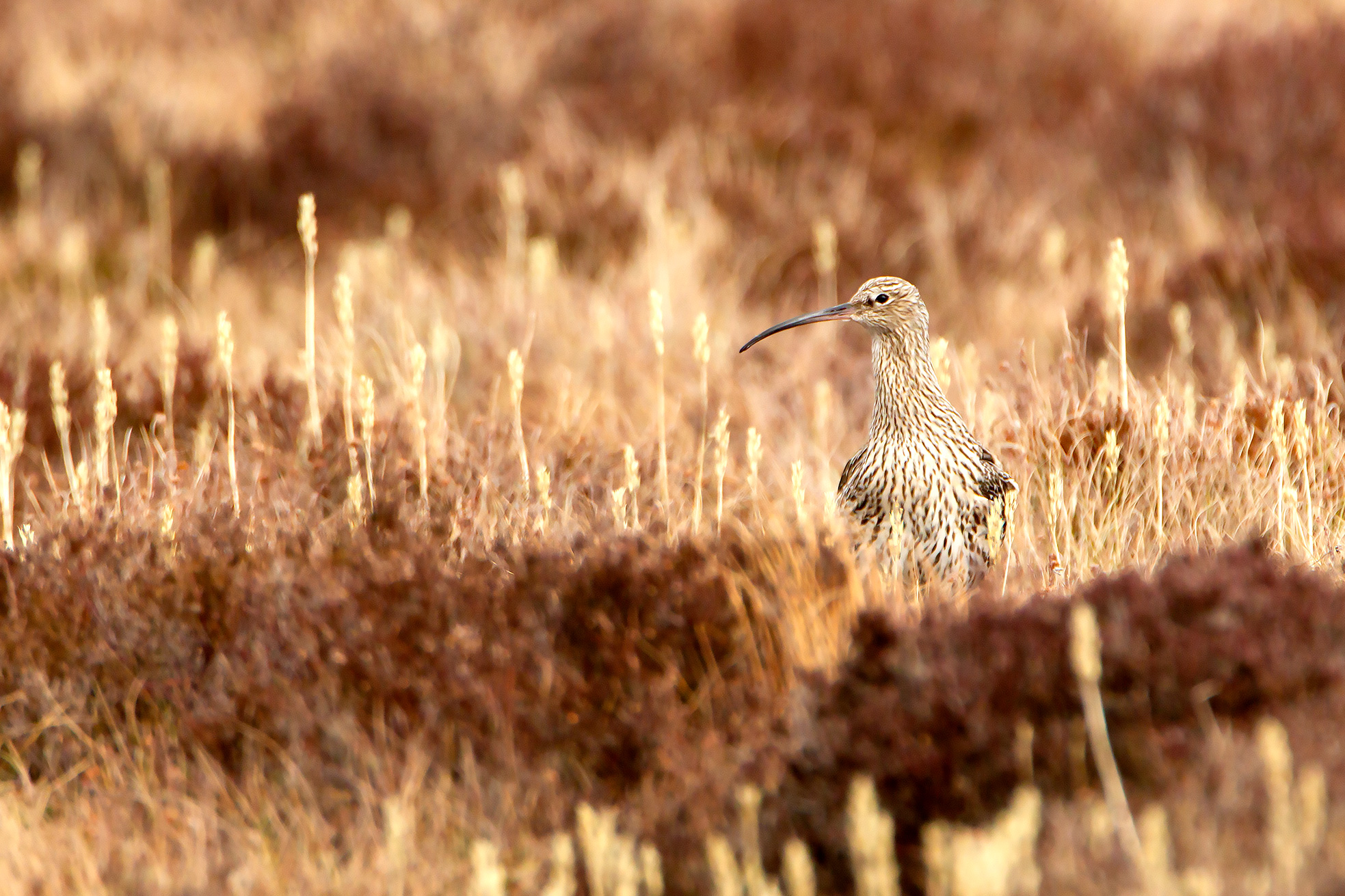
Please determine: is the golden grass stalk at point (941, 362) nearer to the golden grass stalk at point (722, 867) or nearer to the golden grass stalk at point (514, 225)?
the golden grass stalk at point (722, 867)

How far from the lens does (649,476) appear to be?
15.3 feet

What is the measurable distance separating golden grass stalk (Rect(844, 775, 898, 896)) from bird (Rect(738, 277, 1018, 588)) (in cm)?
130

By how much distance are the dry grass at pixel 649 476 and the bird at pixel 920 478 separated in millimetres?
125

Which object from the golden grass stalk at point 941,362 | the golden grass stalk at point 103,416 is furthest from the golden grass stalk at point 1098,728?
the golden grass stalk at point 103,416

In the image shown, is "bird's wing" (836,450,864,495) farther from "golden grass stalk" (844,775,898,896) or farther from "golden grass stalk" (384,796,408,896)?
"golden grass stalk" (384,796,408,896)

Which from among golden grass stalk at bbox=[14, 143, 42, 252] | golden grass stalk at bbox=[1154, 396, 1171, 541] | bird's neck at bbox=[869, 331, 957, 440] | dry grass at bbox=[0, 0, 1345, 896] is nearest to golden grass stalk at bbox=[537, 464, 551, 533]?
dry grass at bbox=[0, 0, 1345, 896]

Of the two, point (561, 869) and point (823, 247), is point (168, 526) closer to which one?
point (561, 869)

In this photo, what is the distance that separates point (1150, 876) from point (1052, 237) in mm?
4502

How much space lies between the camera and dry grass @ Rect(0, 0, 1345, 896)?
254 centimetres

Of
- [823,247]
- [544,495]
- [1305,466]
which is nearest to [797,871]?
[544,495]

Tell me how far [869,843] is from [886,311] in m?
2.58

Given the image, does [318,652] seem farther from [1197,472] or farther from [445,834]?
[1197,472]

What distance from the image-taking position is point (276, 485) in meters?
4.30

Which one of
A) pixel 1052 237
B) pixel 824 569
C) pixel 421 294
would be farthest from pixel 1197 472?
pixel 421 294
